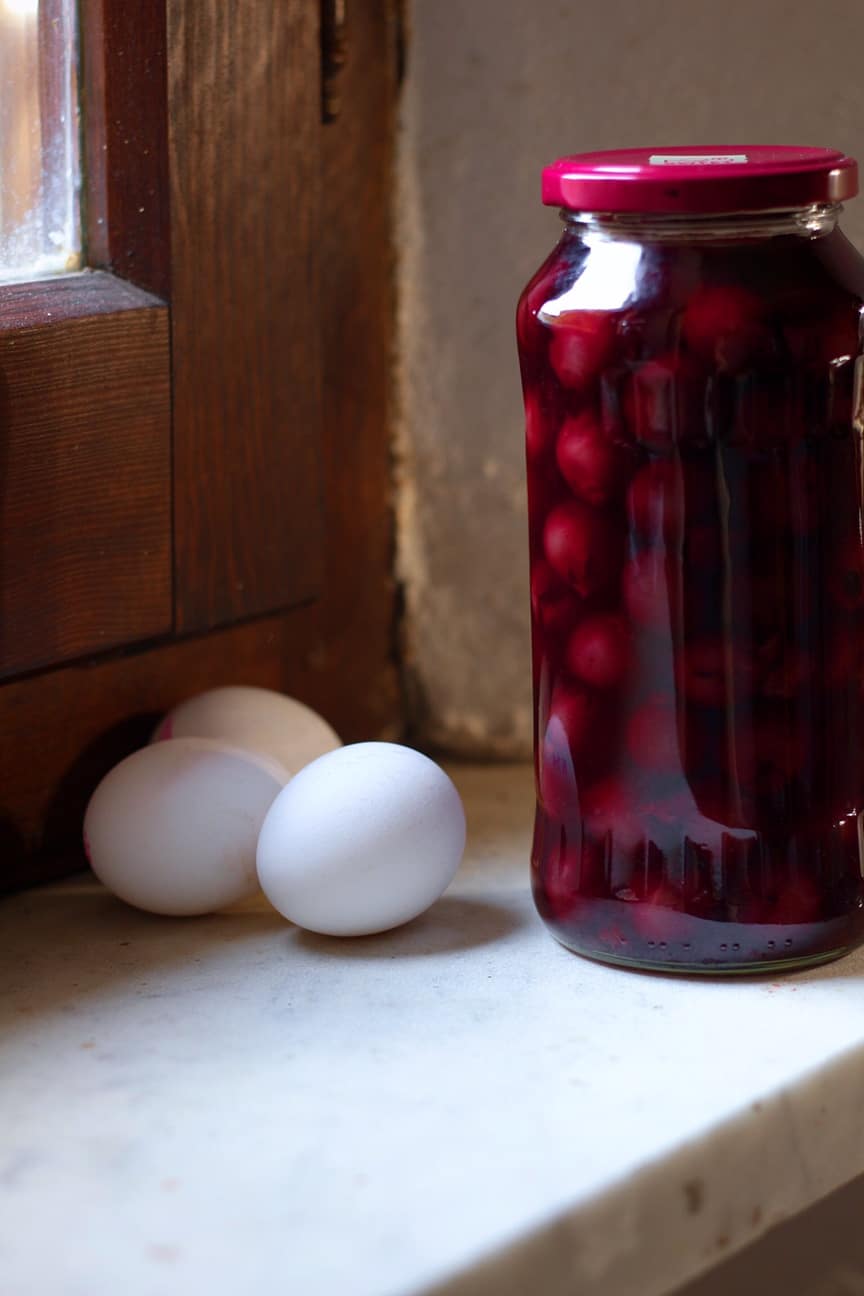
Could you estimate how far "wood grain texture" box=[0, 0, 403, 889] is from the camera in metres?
0.83

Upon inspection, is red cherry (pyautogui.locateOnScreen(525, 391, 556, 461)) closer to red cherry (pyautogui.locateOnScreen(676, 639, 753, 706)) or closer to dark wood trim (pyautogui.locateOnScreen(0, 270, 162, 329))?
red cherry (pyautogui.locateOnScreen(676, 639, 753, 706))

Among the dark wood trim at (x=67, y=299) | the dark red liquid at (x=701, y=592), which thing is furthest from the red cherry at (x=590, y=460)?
the dark wood trim at (x=67, y=299)

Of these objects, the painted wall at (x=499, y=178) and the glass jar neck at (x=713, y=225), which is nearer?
the glass jar neck at (x=713, y=225)

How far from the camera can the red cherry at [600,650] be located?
69 centimetres

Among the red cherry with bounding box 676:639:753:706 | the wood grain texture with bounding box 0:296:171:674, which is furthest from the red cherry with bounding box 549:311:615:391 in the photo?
the wood grain texture with bounding box 0:296:171:674

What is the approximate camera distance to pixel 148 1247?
518mm

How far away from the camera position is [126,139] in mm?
802

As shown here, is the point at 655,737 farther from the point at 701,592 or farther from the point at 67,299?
the point at 67,299

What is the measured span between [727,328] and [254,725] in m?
0.33

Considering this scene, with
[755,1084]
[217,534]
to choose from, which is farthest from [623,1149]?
[217,534]

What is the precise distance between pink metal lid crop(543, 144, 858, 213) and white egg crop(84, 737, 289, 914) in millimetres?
302

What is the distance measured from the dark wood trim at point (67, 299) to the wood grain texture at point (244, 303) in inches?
1.2

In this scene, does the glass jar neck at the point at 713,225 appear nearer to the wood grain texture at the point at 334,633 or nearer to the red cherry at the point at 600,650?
the red cherry at the point at 600,650

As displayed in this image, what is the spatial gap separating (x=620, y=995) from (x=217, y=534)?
0.34 metres
